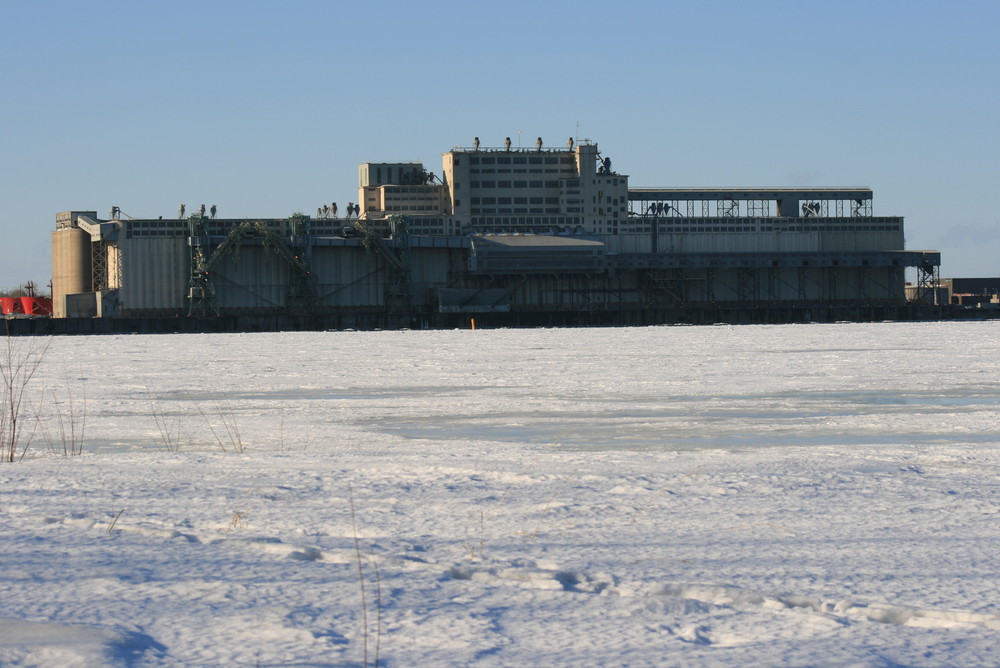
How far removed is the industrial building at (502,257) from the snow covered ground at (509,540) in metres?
70.1

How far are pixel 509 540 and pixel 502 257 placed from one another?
85.1 meters

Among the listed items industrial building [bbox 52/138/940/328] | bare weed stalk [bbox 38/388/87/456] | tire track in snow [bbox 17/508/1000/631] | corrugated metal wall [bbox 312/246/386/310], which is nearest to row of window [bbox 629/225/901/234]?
industrial building [bbox 52/138/940/328]

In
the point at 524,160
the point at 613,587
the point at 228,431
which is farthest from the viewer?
the point at 524,160

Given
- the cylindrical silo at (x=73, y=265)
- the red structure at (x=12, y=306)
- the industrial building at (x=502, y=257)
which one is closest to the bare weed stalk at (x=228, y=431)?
the industrial building at (x=502, y=257)

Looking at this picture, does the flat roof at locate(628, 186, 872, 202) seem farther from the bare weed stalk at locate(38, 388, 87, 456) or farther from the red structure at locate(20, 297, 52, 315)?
the bare weed stalk at locate(38, 388, 87, 456)

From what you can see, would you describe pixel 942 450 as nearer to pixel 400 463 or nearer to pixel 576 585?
pixel 400 463

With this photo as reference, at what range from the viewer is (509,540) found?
6996 millimetres

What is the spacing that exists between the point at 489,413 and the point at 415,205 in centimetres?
8056

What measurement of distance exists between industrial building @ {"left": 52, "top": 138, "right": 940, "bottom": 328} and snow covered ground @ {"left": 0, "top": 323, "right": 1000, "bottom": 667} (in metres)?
70.1

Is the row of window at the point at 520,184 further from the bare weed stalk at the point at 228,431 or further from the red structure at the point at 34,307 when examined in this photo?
the bare weed stalk at the point at 228,431

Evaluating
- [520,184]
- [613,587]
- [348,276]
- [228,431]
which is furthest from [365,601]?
[520,184]

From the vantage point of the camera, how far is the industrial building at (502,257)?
87.4m

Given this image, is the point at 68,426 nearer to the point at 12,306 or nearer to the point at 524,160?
the point at 524,160

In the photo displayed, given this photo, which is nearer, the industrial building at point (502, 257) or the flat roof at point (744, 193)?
the industrial building at point (502, 257)
